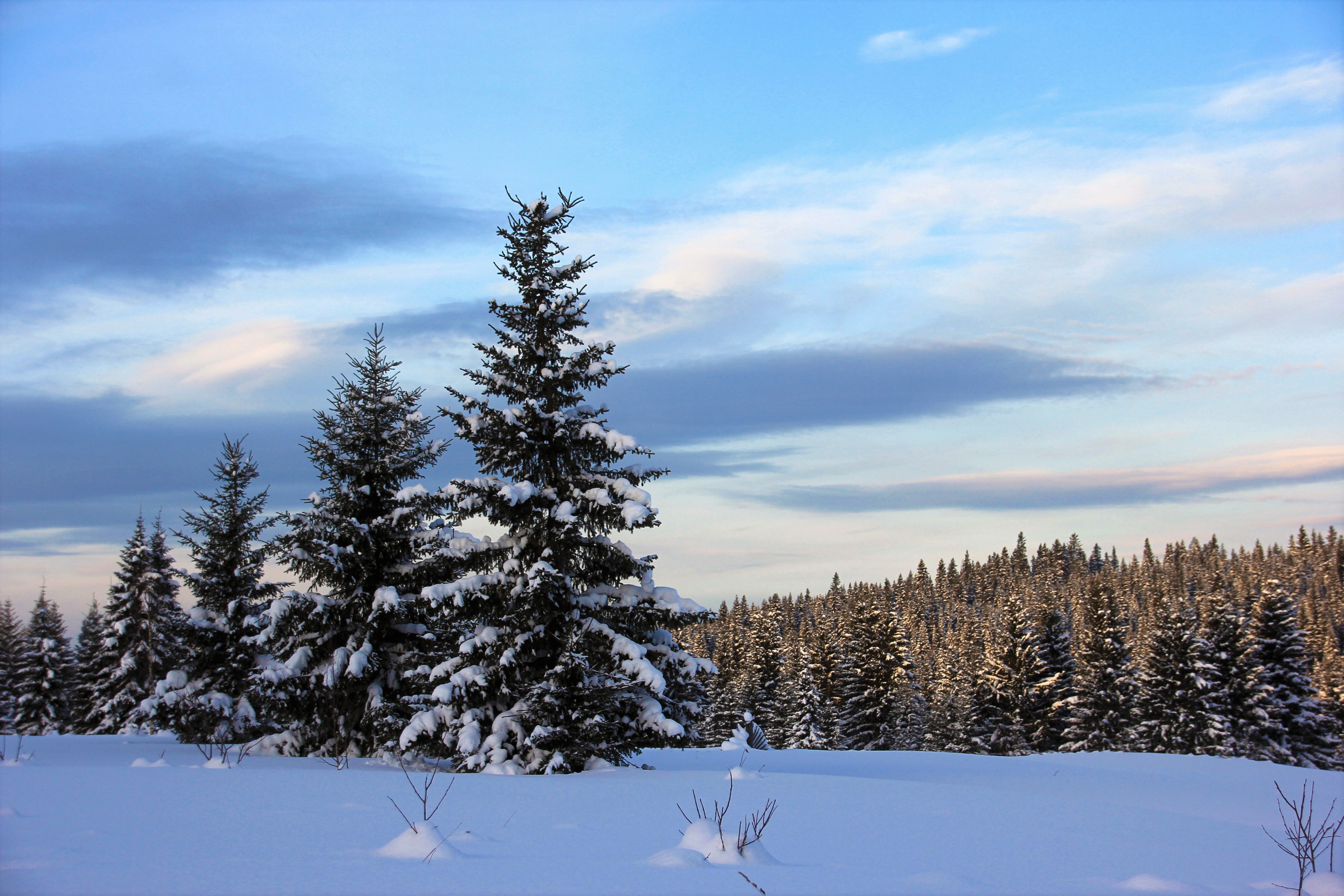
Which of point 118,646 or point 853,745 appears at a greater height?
point 118,646

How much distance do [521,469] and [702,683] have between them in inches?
213

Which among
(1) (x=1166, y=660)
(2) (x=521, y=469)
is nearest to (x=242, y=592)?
(2) (x=521, y=469)

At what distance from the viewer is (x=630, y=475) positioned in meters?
15.2

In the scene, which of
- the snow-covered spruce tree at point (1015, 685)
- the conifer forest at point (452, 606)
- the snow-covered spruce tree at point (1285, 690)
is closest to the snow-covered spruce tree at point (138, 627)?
the conifer forest at point (452, 606)

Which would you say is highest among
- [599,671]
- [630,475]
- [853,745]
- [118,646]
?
[630,475]

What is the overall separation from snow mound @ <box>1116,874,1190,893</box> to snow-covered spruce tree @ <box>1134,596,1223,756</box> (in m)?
42.7

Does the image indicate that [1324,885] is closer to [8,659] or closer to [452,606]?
[452,606]

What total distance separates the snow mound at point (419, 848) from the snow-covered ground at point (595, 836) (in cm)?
2

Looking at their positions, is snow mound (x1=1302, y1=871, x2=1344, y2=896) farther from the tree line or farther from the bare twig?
the tree line

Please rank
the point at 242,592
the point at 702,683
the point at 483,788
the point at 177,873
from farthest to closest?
1. the point at 242,592
2. the point at 702,683
3. the point at 483,788
4. the point at 177,873

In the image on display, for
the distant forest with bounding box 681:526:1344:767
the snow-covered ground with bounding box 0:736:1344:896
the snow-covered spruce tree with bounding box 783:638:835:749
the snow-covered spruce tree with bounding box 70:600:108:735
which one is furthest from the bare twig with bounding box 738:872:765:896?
the snow-covered spruce tree with bounding box 783:638:835:749

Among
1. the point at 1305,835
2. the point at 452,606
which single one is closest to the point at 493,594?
the point at 452,606

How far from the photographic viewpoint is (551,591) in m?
14.6

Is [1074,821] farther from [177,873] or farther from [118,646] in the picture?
[118,646]
